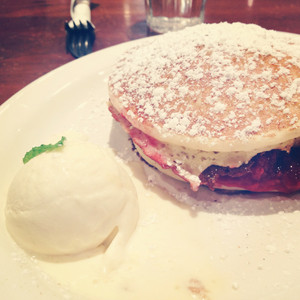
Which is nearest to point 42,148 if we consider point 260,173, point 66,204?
point 66,204

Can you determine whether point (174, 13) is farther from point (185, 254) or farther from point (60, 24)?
point (185, 254)

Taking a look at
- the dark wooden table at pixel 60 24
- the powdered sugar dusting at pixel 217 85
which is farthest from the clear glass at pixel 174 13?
the powdered sugar dusting at pixel 217 85

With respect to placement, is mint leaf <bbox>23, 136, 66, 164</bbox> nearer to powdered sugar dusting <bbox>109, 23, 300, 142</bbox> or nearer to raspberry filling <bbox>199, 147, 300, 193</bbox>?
powdered sugar dusting <bbox>109, 23, 300, 142</bbox>

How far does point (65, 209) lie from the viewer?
958 millimetres

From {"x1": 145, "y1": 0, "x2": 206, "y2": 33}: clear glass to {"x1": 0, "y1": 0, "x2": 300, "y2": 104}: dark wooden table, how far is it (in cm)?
14

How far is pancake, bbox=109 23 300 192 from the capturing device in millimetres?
998

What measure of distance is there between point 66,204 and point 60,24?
2067mm

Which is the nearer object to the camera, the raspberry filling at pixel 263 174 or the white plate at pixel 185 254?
the white plate at pixel 185 254

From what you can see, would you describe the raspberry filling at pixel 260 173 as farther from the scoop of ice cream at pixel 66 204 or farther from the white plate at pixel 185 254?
the scoop of ice cream at pixel 66 204

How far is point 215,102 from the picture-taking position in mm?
1043

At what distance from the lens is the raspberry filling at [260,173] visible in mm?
1083

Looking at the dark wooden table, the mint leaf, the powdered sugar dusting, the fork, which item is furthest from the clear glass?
the mint leaf

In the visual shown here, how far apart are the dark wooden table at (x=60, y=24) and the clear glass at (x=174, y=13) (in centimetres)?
14

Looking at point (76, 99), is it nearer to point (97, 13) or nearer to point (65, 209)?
point (65, 209)
